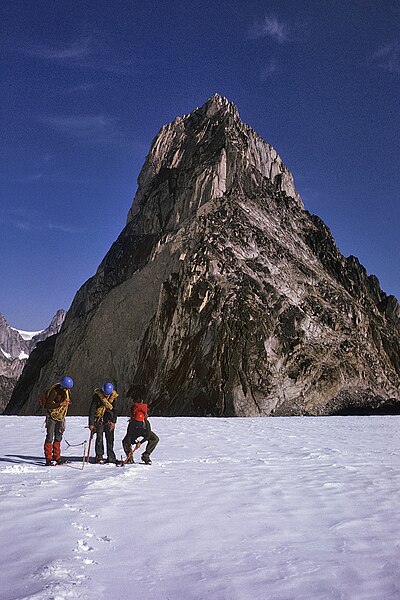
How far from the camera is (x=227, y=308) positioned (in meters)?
42.5

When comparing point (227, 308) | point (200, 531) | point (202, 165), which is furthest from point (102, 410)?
point (202, 165)

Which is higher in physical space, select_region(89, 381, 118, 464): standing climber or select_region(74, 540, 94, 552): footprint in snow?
select_region(89, 381, 118, 464): standing climber

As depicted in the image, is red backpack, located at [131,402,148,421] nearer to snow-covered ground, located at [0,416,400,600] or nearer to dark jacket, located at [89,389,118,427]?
dark jacket, located at [89,389,118,427]

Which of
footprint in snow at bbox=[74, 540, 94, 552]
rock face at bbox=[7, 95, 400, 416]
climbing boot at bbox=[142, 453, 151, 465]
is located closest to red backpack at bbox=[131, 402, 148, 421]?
climbing boot at bbox=[142, 453, 151, 465]

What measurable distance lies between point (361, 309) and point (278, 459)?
45.0 metres

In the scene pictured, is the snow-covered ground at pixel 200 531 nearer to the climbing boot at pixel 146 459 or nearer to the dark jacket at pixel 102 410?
the climbing boot at pixel 146 459

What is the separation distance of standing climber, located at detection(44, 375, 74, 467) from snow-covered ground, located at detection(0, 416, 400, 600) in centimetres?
35

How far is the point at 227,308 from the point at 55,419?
3286cm

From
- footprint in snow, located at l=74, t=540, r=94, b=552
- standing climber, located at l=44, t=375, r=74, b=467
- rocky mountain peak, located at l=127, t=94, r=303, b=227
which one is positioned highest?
rocky mountain peak, located at l=127, t=94, r=303, b=227

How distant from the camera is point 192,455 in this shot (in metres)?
11.4

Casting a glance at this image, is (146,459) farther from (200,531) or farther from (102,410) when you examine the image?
(200,531)

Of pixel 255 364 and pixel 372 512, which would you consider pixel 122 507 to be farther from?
pixel 255 364

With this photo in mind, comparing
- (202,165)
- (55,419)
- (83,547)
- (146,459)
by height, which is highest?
(202,165)

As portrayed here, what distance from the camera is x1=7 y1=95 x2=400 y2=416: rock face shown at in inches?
1601
